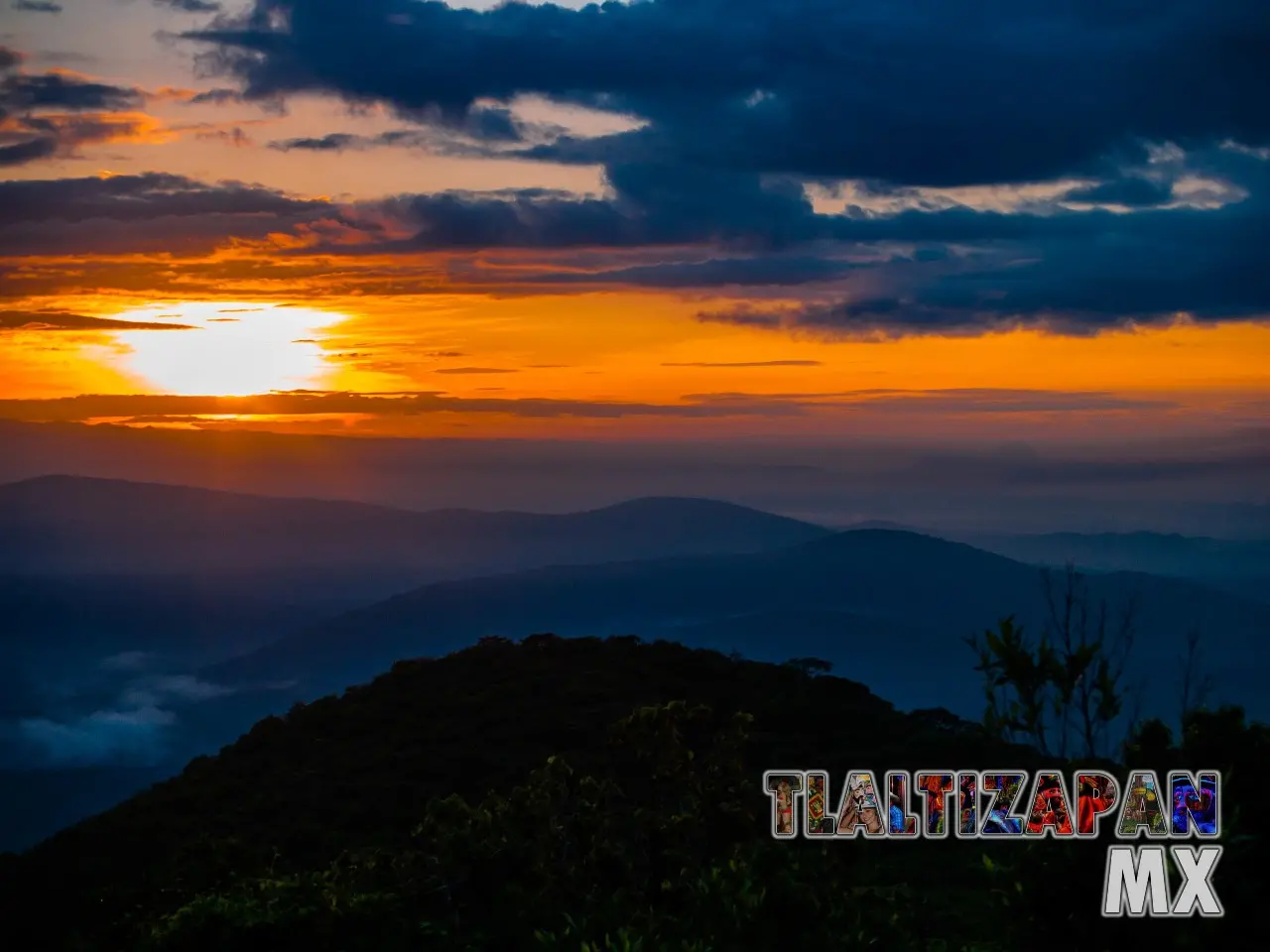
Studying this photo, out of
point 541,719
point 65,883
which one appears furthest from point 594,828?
point 541,719

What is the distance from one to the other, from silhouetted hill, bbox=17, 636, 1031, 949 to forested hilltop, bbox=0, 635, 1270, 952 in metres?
0.13

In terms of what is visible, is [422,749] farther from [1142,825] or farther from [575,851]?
[1142,825]

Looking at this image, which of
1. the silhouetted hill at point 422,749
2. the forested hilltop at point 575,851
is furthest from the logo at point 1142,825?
the silhouetted hill at point 422,749

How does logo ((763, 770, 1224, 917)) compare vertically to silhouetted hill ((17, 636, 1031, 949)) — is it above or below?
above

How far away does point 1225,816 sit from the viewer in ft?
39.2

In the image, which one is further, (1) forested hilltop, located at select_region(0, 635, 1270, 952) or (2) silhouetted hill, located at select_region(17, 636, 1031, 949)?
(2) silhouetted hill, located at select_region(17, 636, 1031, 949)

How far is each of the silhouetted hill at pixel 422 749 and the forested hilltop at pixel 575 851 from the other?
0.13 m

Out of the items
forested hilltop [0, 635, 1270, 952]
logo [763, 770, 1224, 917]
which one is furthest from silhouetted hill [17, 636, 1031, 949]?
logo [763, 770, 1224, 917]

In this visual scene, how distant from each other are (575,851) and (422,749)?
21283mm

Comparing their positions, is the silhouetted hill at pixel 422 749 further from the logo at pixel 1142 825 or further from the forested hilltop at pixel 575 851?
the logo at pixel 1142 825

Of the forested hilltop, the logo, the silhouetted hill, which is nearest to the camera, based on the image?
the logo

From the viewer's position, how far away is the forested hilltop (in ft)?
41.5

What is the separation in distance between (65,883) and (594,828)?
16437mm

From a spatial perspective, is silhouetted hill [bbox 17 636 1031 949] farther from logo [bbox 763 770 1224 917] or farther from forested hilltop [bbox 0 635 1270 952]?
logo [bbox 763 770 1224 917]
